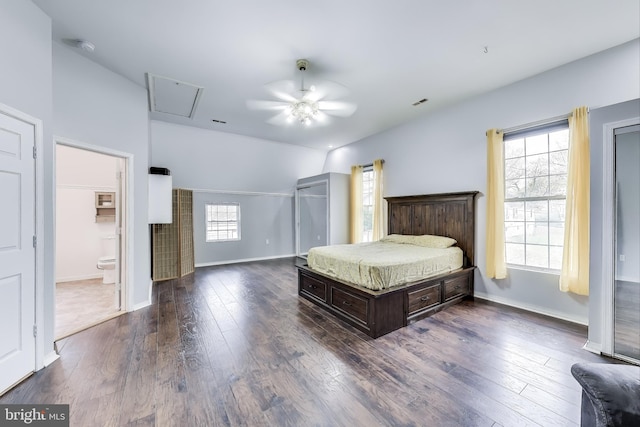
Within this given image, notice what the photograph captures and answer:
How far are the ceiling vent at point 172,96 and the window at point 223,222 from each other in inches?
93.6

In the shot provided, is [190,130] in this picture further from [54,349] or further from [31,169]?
[54,349]

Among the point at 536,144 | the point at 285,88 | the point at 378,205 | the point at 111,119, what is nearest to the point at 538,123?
the point at 536,144

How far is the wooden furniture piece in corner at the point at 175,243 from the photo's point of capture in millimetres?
4789

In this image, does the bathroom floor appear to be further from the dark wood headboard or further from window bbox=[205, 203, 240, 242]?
the dark wood headboard

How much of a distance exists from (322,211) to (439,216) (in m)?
3.32

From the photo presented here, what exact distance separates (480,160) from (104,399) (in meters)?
4.95

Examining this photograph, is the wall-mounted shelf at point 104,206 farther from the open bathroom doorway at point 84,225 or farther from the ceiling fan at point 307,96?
the ceiling fan at point 307,96

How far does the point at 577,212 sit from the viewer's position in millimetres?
2805

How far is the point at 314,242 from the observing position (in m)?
7.18

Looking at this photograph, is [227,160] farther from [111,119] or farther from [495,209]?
[495,209]

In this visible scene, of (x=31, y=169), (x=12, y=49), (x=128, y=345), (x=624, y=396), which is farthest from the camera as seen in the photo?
(x=128, y=345)

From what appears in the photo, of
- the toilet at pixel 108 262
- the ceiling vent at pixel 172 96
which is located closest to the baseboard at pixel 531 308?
the ceiling vent at pixel 172 96

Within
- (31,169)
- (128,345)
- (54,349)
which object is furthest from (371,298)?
(31,169)

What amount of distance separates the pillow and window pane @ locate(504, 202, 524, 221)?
80cm
